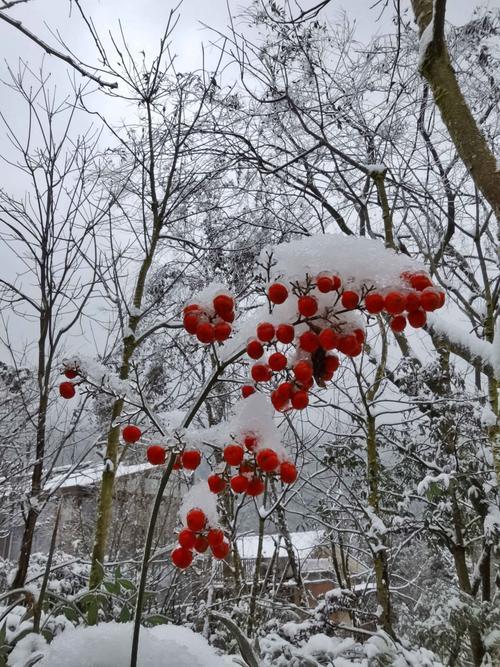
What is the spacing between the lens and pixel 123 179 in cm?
604

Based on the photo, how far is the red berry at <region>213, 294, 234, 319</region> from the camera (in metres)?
1.14

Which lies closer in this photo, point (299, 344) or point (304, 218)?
point (299, 344)

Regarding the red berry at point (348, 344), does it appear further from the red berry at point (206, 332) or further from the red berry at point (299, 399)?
the red berry at point (206, 332)

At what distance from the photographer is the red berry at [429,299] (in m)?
1.17

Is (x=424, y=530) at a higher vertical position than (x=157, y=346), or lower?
lower

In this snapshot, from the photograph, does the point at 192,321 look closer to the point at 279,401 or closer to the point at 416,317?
the point at 279,401

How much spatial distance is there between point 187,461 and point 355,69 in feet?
20.0

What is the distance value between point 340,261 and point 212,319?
347mm

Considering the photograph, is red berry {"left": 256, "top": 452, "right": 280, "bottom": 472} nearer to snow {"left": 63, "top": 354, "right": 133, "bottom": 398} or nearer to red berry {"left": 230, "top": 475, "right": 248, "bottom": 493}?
red berry {"left": 230, "top": 475, "right": 248, "bottom": 493}

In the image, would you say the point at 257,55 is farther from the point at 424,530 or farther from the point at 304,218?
the point at 424,530

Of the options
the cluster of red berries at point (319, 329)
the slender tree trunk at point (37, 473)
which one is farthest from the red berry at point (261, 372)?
the slender tree trunk at point (37, 473)

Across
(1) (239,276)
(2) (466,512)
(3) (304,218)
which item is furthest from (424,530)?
Answer: (3) (304,218)

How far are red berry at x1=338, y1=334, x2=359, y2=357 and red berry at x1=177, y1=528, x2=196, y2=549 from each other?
1.91 feet

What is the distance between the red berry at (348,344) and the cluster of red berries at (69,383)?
2.41ft
